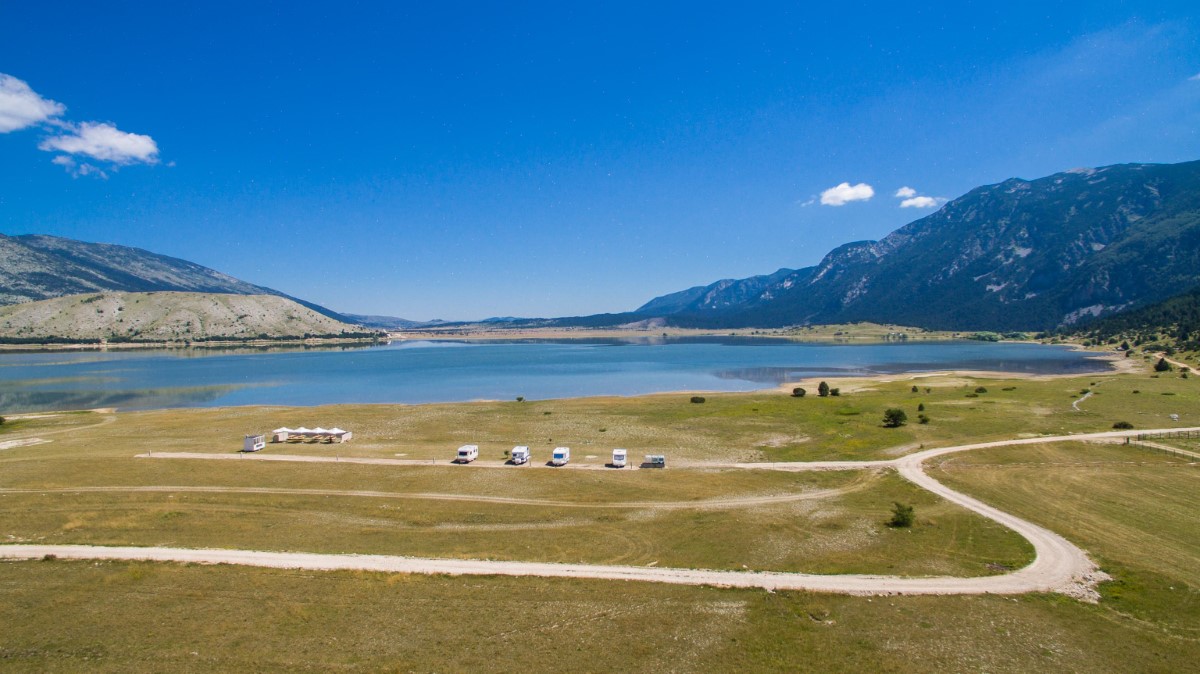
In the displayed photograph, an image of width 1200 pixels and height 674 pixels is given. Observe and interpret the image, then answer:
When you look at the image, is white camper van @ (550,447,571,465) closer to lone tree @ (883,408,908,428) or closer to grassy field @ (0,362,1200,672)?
grassy field @ (0,362,1200,672)

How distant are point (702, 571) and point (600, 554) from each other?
605 cm

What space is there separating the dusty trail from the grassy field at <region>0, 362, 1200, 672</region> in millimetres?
1125

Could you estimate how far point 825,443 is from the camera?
63469mm

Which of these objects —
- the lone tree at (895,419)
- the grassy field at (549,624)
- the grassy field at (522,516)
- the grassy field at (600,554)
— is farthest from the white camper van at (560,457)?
the lone tree at (895,419)

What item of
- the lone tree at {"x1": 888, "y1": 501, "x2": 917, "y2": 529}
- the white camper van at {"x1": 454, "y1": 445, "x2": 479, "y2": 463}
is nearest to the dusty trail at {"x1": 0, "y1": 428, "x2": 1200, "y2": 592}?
the lone tree at {"x1": 888, "y1": 501, "x2": 917, "y2": 529}

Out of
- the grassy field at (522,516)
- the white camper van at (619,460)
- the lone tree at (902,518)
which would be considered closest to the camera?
the grassy field at (522,516)

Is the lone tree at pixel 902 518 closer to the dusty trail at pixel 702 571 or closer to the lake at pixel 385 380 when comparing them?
the dusty trail at pixel 702 571

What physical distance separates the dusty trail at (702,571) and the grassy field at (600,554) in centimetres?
113

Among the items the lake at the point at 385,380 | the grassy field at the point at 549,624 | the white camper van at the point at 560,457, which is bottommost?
the lake at the point at 385,380

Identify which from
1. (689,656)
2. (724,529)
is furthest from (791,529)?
(689,656)

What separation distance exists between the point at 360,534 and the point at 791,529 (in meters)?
27.4

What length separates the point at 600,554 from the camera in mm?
32219

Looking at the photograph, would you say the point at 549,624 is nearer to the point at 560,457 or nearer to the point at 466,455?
the point at 560,457

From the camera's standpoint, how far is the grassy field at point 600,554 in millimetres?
21625
